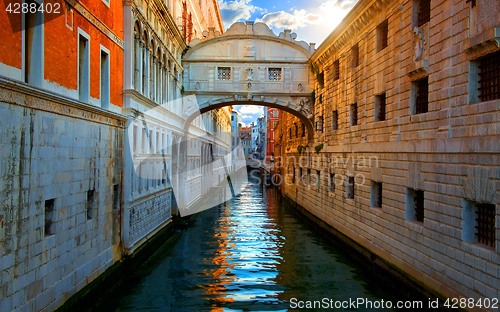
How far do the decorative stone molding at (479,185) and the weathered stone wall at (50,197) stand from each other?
691 centimetres

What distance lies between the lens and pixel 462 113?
6.45m

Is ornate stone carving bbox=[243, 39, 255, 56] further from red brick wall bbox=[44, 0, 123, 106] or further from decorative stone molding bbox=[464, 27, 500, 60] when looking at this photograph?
decorative stone molding bbox=[464, 27, 500, 60]

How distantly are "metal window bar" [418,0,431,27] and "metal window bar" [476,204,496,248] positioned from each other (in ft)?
13.8

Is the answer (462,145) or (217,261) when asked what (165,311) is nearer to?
(217,261)

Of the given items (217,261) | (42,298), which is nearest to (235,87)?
(217,261)

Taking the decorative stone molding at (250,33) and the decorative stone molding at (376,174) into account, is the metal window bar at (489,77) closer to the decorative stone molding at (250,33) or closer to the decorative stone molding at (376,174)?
the decorative stone molding at (376,174)

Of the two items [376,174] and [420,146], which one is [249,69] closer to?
[376,174]

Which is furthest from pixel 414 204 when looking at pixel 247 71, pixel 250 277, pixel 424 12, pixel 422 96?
pixel 247 71

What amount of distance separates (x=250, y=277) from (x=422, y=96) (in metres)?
6.07

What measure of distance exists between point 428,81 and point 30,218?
25.1 ft

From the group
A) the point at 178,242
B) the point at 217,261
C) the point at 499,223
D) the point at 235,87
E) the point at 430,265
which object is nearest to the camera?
the point at 499,223

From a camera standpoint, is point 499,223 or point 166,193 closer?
point 499,223

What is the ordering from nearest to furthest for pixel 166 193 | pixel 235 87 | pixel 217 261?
pixel 217 261 → pixel 166 193 → pixel 235 87

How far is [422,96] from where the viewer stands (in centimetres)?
812
